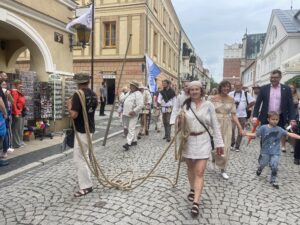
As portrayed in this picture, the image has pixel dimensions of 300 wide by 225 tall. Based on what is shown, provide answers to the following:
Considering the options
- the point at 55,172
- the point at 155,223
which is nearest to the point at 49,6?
the point at 55,172

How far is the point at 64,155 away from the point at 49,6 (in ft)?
16.4

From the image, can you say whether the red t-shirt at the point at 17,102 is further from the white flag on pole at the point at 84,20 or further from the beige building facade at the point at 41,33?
the white flag on pole at the point at 84,20

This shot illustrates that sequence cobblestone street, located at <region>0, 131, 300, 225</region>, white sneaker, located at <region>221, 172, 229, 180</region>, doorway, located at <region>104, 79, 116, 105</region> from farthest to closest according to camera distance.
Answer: doorway, located at <region>104, 79, 116, 105</region>, white sneaker, located at <region>221, 172, 229, 180</region>, cobblestone street, located at <region>0, 131, 300, 225</region>

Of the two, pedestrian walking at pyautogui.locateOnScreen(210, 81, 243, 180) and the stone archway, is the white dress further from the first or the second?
the stone archway

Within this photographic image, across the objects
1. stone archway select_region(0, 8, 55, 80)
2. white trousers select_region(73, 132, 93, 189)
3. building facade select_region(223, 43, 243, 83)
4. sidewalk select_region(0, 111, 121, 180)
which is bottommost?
sidewalk select_region(0, 111, 121, 180)

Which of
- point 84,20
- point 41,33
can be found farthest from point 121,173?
point 84,20

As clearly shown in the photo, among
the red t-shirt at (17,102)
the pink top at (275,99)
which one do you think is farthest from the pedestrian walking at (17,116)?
the pink top at (275,99)

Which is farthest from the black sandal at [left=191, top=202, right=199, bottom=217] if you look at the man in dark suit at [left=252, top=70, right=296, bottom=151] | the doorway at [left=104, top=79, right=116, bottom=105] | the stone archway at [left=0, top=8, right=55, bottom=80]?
the doorway at [left=104, top=79, right=116, bottom=105]

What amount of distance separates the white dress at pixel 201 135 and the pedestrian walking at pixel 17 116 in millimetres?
5123

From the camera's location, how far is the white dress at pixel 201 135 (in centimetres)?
394

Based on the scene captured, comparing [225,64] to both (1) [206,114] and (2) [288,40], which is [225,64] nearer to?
(2) [288,40]

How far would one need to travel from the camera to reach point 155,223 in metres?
3.61

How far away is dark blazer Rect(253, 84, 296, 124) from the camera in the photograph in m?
5.70

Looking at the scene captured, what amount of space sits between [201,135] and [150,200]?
121cm
